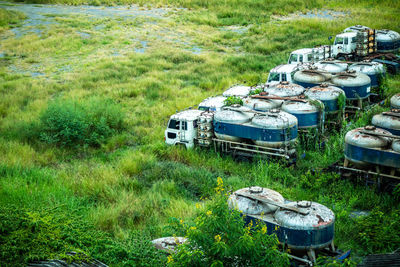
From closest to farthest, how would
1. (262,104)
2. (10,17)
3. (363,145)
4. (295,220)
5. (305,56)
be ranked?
(295,220)
(363,145)
(262,104)
(305,56)
(10,17)

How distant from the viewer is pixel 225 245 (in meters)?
8.27

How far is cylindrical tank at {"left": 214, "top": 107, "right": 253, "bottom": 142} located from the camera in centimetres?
1791

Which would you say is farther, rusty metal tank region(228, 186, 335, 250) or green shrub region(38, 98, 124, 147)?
green shrub region(38, 98, 124, 147)

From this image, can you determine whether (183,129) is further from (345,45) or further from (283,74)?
(345,45)

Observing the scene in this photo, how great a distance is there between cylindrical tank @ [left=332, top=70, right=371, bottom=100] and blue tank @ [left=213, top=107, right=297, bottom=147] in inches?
229

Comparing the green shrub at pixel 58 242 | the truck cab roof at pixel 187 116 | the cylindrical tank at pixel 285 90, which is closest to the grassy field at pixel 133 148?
the green shrub at pixel 58 242

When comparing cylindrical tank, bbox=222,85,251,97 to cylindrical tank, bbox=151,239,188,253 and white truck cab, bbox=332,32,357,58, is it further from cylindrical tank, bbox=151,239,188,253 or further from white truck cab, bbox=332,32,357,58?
cylindrical tank, bbox=151,239,188,253

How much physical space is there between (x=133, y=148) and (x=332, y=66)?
12.5m

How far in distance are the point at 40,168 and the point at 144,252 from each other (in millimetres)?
9651

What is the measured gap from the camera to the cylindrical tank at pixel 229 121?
58.7 ft

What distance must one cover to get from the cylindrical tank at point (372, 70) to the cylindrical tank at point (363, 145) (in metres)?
10.3

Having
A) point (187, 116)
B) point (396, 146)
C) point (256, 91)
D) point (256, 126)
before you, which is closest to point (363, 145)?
point (396, 146)

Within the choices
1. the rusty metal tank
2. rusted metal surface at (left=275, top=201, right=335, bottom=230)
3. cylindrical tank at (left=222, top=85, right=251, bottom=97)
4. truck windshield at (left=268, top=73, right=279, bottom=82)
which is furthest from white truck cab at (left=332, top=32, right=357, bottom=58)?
rusted metal surface at (left=275, top=201, right=335, bottom=230)

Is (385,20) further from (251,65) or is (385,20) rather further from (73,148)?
(73,148)
